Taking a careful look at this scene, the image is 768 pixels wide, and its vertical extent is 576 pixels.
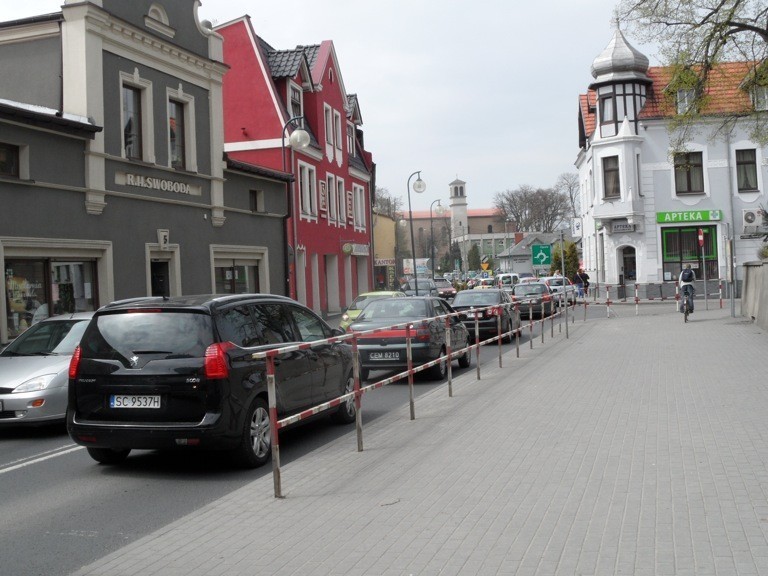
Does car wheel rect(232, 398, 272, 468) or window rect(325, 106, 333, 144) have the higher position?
window rect(325, 106, 333, 144)

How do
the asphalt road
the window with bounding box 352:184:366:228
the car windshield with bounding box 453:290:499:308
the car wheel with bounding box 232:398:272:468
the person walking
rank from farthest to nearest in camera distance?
1. the window with bounding box 352:184:366:228
2. the person walking
3. the car windshield with bounding box 453:290:499:308
4. the car wheel with bounding box 232:398:272:468
5. the asphalt road

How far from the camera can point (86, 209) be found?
62.9 ft

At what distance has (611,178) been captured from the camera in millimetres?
45562

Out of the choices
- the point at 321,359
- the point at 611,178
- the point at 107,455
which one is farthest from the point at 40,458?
the point at 611,178

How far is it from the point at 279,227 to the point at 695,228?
25301 millimetres

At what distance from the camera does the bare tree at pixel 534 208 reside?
104m

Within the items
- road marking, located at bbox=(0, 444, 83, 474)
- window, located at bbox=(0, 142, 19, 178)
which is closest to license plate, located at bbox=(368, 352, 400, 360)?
road marking, located at bbox=(0, 444, 83, 474)

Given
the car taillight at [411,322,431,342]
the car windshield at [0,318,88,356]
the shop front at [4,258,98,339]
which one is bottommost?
the car taillight at [411,322,431,342]

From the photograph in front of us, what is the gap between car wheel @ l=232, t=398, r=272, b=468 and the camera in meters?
8.00

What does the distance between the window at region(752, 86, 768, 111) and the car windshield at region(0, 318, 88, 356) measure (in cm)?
1776

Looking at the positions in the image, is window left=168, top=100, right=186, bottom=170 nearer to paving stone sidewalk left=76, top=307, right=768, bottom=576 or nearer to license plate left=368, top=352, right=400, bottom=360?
license plate left=368, top=352, right=400, bottom=360

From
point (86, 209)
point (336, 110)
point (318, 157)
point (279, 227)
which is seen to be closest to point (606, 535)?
point (86, 209)

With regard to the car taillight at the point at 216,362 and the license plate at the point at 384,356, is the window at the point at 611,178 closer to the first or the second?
the license plate at the point at 384,356

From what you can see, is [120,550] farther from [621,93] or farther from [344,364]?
[621,93]
